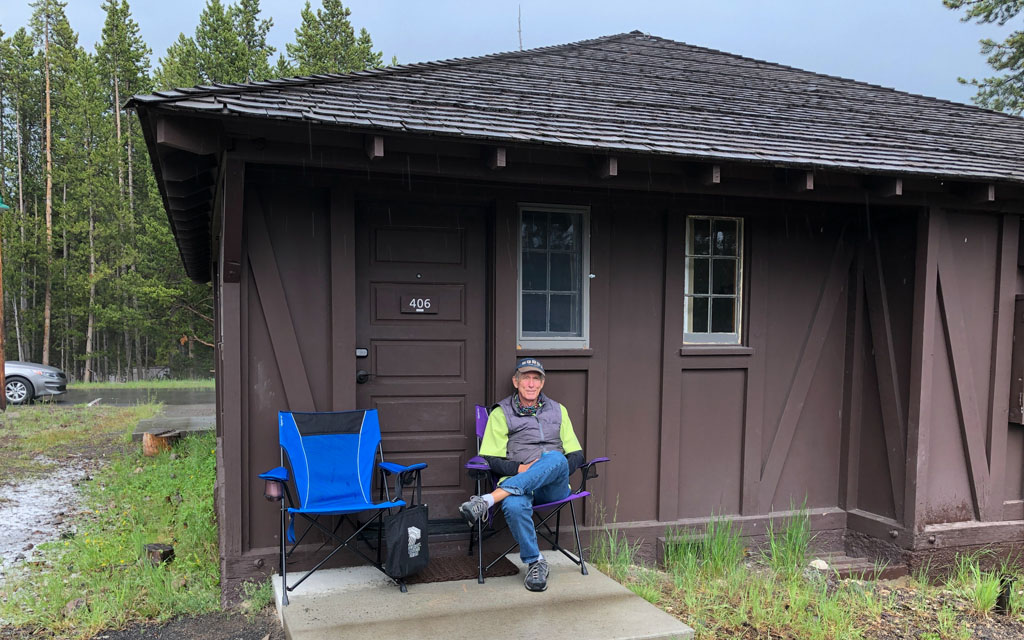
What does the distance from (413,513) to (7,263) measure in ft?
71.2

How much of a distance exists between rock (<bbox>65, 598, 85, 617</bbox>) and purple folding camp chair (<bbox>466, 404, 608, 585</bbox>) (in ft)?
6.71

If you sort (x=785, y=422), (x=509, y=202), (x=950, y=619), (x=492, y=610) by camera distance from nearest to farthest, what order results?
(x=492, y=610)
(x=950, y=619)
(x=509, y=202)
(x=785, y=422)

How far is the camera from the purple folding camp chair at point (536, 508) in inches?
141

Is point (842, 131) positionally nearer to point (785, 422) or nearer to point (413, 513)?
point (785, 422)

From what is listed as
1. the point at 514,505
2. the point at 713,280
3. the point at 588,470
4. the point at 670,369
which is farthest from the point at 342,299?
the point at 713,280

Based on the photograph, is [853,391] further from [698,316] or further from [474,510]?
[474,510]

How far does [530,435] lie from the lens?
3723 mm

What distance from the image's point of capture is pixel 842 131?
4746mm

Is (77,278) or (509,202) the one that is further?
(77,278)

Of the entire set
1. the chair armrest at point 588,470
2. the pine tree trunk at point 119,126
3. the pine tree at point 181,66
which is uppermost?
the pine tree at point 181,66

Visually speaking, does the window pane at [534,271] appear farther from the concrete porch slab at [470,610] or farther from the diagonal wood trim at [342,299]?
the concrete porch slab at [470,610]

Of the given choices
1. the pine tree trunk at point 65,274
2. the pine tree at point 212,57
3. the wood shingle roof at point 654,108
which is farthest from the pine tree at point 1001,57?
the pine tree trunk at point 65,274

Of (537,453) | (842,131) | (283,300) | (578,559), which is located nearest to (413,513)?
(537,453)

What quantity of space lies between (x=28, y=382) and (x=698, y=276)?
13908 millimetres
